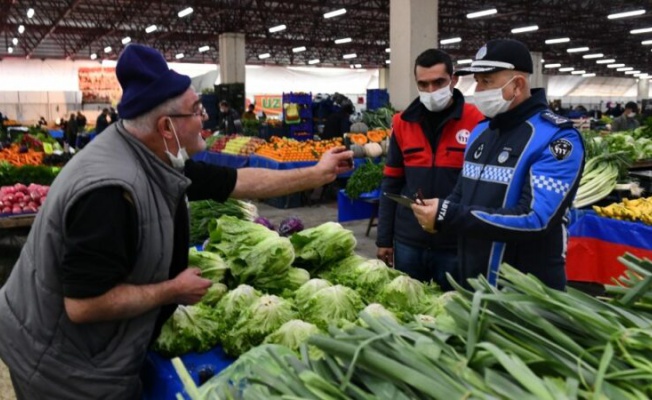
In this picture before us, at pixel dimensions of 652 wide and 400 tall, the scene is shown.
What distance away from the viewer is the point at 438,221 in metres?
2.28

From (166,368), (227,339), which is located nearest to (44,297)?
(166,368)

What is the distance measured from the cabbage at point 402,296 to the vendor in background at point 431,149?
0.69 m

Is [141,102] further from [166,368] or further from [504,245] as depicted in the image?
[504,245]

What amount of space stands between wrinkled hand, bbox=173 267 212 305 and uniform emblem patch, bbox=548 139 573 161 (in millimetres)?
1372

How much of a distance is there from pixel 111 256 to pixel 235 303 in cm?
74

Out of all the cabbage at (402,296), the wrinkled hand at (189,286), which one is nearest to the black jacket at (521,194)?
the cabbage at (402,296)

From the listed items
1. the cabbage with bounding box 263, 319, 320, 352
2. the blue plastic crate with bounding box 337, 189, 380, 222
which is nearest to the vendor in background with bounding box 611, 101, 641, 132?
the blue plastic crate with bounding box 337, 189, 380, 222

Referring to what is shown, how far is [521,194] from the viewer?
7.55 feet

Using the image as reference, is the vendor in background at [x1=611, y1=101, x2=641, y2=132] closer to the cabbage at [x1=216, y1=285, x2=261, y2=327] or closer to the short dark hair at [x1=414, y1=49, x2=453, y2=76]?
the short dark hair at [x1=414, y1=49, x2=453, y2=76]

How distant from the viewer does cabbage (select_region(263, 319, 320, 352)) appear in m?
2.01

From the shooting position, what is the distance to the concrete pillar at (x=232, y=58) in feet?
76.1

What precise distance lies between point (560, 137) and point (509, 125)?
0.24 meters

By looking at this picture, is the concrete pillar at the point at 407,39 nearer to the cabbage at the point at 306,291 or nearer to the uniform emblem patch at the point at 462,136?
the uniform emblem patch at the point at 462,136

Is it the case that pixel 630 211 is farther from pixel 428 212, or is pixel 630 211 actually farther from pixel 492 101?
pixel 428 212
